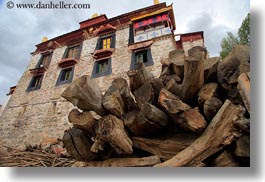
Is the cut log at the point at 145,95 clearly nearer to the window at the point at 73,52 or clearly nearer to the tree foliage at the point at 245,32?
the tree foliage at the point at 245,32

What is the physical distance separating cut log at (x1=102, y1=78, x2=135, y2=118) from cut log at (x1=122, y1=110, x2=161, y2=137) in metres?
0.05

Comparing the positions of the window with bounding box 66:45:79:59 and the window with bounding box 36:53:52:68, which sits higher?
the window with bounding box 66:45:79:59

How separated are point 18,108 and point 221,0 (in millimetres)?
4167

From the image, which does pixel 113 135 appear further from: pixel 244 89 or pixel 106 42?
pixel 106 42

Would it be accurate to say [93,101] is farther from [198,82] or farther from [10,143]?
[10,143]

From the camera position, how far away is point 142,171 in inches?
37.6

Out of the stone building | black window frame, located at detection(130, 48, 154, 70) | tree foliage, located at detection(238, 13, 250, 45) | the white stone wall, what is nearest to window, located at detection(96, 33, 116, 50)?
the stone building

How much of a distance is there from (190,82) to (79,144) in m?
0.69

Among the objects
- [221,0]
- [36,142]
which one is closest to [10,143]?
[36,142]

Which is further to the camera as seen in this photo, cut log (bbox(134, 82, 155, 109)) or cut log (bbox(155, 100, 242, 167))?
cut log (bbox(134, 82, 155, 109))

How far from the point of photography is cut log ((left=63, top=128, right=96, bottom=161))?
1.01m

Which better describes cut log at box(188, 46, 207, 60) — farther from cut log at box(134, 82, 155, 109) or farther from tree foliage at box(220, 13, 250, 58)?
tree foliage at box(220, 13, 250, 58)

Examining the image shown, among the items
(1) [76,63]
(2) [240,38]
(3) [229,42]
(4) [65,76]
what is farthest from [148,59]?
(2) [240,38]

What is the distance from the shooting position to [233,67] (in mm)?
934
